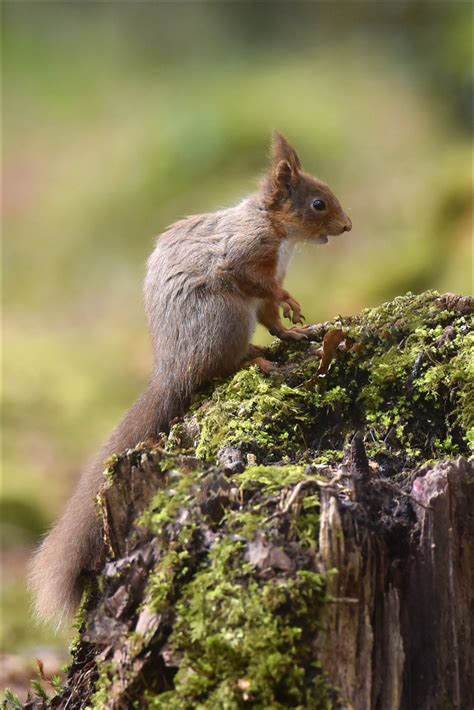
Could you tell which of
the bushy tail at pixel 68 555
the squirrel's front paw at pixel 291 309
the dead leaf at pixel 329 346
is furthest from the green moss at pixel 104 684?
the squirrel's front paw at pixel 291 309

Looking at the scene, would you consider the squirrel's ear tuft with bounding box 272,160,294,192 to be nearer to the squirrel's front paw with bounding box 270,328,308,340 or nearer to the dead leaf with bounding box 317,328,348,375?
the squirrel's front paw with bounding box 270,328,308,340

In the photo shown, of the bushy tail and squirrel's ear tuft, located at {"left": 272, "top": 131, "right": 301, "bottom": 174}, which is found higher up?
squirrel's ear tuft, located at {"left": 272, "top": 131, "right": 301, "bottom": 174}

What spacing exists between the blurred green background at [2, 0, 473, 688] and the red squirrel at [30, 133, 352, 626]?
5.30 ft

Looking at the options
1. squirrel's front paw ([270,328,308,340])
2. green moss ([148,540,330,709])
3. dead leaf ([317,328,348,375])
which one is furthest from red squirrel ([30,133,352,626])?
green moss ([148,540,330,709])

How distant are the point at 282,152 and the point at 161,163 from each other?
27.3 ft

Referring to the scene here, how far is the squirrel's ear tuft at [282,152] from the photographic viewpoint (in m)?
4.76

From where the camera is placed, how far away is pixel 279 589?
2463 millimetres

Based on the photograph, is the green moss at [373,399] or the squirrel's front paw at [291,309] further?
the squirrel's front paw at [291,309]

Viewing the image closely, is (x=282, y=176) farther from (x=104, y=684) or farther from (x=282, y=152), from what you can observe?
(x=104, y=684)

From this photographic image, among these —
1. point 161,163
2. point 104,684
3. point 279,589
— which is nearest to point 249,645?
point 279,589

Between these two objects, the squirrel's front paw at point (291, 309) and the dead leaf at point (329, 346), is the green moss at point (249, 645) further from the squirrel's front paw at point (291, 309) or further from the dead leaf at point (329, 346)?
the squirrel's front paw at point (291, 309)

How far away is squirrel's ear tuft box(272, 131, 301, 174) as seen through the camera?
4.76 metres

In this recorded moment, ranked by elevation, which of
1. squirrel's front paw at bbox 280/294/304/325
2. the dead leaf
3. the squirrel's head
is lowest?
the dead leaf

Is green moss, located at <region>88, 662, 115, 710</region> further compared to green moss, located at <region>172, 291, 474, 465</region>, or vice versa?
green moss, located at <region>172, 291, 474, 465</region>
